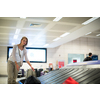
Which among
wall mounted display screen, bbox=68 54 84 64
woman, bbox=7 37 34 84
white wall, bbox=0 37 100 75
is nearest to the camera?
woman, bbox=7 37 34 84

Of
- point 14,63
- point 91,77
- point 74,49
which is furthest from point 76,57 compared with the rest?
point 14,63

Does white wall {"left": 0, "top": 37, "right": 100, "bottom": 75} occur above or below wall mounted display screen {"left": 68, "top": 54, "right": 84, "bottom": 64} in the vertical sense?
above

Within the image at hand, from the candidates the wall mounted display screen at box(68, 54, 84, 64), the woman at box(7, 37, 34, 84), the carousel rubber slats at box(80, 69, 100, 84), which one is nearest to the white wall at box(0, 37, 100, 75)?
the wall mounted display screen at box(68, 54, 84, 64)

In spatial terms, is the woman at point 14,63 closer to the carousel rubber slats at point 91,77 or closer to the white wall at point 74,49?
the carousel rubber slats at point 91,77

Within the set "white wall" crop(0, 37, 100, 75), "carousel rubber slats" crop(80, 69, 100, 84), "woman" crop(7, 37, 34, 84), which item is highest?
"white wall" crop(0, 37, 100, 75)

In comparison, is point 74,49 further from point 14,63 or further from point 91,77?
point 14,63

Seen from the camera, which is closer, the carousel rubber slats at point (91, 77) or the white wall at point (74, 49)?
the carousel rubber slats at point (91, 77)

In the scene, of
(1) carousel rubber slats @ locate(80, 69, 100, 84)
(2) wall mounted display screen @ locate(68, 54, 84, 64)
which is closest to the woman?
(1) carousel rubber slats @ locate(80, 69, 100, 84)

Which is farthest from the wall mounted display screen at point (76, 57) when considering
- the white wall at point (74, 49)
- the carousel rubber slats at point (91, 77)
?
the carousel rubber slats at point (91, 77)

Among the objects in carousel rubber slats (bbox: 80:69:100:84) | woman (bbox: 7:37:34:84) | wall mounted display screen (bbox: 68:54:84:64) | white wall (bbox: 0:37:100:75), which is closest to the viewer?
woman (bbox: 7:37:34:84)

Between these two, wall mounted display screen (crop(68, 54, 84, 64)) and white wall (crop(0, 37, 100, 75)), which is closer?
white wall (crop(0, 37, 100, 75))

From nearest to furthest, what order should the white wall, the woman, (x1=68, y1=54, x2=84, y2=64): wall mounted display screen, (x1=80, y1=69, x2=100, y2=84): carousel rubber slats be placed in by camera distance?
1. the woman
2. (x1=80, y1=69, x2=100, y2=84): carousel rubber slats
3. the white wall
4. (x1=68, y1=54, x2=84, y2=64): wall mounted display screen

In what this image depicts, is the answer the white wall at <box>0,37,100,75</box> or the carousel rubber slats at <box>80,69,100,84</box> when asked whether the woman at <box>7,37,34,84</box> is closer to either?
the carousel rubber slats at <box>80,69,100,84</box>
